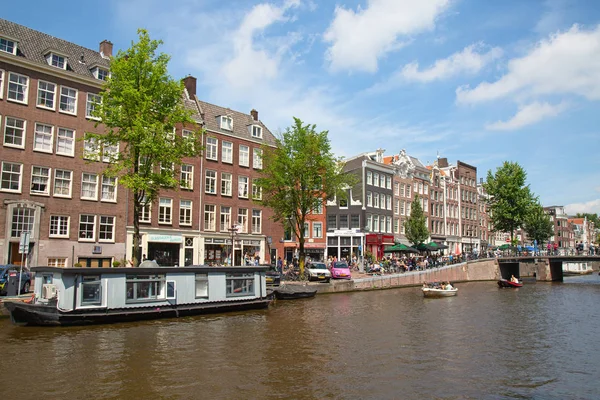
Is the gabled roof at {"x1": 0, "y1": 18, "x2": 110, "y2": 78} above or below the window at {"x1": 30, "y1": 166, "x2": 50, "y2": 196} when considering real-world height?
above

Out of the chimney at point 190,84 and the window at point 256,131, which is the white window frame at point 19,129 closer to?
the chimney at point 190,84

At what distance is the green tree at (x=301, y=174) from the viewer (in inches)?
1806

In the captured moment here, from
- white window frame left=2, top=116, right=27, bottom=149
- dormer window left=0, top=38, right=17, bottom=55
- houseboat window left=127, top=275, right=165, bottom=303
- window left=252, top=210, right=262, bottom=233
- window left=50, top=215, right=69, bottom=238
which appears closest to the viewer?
houseboat window left=127, top=275, right=165, bottom=303

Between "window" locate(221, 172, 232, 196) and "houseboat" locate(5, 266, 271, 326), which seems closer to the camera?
"houseboat" locate(5, 266, 271, 326)

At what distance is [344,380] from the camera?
1580 centimetres

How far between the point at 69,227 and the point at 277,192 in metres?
18.9

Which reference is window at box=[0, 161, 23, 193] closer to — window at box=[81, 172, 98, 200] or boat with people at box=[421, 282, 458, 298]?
window at box=[81, 172, 98, 200]

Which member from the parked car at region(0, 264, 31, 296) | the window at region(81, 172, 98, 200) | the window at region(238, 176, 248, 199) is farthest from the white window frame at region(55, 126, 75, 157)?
the window at region(238, 176, 248, 199)

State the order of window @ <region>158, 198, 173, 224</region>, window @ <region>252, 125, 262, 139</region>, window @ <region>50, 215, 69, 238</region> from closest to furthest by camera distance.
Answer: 1. window @ <region>50, 215, 69, 238</region>
2. window @ <region>158, 198, 173, 224</region>
3. window @ <region>252, 125, 262, 139</region>

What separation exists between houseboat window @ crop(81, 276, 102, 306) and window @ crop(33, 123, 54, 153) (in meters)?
19.0

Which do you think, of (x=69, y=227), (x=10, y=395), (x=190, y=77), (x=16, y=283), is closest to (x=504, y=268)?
(x=190, y=77)

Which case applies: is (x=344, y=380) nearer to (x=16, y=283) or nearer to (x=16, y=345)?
(x=16, y=345)

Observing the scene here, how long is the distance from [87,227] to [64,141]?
24.2 feet

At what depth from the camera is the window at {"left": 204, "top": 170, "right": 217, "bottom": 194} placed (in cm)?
5044
